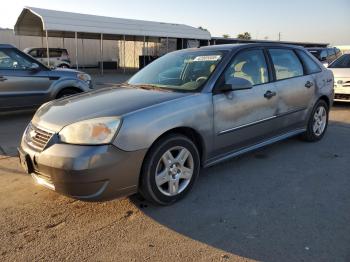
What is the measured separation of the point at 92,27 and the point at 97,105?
2252 cm

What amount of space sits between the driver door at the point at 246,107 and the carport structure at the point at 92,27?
19.2m

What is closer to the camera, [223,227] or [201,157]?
[223,227]

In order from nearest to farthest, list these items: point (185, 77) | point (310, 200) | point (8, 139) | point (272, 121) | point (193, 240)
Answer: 1. point (193, 240)
2. point (310, 200)
3. point (185, 77)
4. point (272, 121)
5. point (8, 139)

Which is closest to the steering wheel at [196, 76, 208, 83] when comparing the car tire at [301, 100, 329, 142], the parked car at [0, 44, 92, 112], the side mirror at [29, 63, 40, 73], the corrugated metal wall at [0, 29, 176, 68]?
the car tire at [301, 100, 329, 142]

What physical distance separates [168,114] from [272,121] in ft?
6.30

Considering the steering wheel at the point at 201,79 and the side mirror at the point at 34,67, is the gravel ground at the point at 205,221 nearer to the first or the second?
the steering wheel at the point at 201,79

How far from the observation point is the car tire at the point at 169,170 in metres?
3.52

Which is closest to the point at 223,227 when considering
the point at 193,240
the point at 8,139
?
the point at 193,240

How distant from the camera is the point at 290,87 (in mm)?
5285

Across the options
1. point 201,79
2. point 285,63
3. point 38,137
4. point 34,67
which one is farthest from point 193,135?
point 34,67

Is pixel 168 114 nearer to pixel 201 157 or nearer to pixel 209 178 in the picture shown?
pixel 201 157

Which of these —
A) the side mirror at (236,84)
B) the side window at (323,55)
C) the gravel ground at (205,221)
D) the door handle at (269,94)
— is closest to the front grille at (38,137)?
the gravel ground at (205,221)

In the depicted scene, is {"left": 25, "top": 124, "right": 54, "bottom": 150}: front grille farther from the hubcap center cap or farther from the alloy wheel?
the hubcap center cap

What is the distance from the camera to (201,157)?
4137 mm
